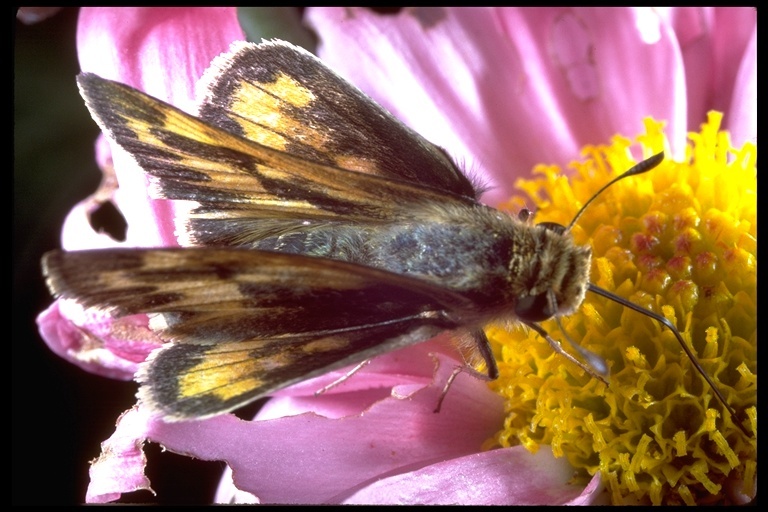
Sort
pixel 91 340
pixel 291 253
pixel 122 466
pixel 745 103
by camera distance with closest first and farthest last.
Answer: pixel 291 253 → pixel 122 466 → pixel 91 340 → pixel 745 103

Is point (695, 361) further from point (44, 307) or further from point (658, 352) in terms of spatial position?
point (44, 307)

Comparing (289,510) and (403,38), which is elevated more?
(403,38)

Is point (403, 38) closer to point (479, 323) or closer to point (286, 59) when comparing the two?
point (286, 59)

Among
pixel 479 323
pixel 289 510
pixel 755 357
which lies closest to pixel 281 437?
pixel 289 510

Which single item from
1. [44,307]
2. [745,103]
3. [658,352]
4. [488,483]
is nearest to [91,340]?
[44,307]

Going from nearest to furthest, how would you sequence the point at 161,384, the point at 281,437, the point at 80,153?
the point at 161,384 → the point at 281,437 → the point at 80,153
